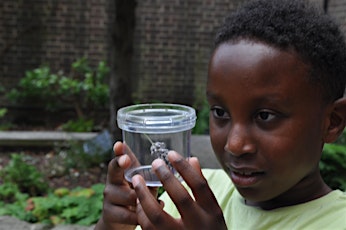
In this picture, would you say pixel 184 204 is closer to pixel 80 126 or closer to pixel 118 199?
pixel 118 199

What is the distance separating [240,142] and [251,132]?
1.4 inches

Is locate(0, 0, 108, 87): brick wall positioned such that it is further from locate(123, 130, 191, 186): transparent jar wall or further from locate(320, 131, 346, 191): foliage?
locate(123, 130, 191, 186): transparent jar wall

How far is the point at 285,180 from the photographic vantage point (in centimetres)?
111

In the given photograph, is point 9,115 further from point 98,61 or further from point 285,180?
point 285,180

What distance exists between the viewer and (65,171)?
564 centimetres

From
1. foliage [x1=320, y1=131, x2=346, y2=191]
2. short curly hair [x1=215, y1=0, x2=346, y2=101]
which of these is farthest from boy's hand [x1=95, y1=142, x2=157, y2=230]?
foliage [x1=320, y1=131, x2=346, y2=191]

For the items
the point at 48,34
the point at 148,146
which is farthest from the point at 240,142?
the point at 48,34

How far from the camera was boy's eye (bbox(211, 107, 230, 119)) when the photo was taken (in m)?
1.11

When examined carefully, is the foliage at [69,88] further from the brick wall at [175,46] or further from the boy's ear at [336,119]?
the boy's ear at [336,119]

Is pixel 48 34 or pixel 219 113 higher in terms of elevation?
pixel 219 113

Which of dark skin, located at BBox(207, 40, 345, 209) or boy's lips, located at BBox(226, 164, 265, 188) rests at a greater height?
dark skin, located at BBox(207, 40, 345, 209)

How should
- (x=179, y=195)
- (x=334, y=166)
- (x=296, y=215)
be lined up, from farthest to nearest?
(x=334, y=166) → (x=296, y=215) → (x=179, y=195)

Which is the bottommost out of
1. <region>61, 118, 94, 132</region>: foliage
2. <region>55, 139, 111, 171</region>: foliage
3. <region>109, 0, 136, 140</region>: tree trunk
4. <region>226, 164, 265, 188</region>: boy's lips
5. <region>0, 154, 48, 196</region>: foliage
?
<region>61, 118, 94, 132</region>: foliage

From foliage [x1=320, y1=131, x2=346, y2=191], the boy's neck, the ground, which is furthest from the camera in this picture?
the ground
